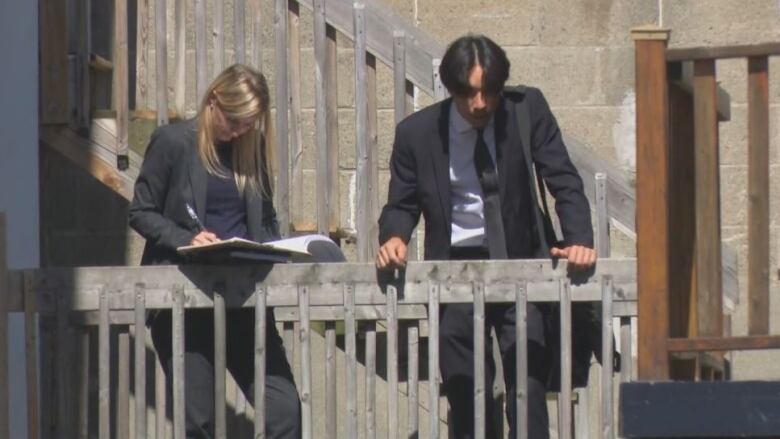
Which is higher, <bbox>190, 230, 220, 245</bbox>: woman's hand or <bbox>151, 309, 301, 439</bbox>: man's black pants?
<bbox>190, 230, 220, 245</bbox>: woman's hand

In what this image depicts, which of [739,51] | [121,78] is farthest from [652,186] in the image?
[121,78]

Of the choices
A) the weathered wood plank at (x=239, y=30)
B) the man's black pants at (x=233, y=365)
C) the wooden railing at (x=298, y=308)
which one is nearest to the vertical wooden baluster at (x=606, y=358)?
the wooden railing at (x=298, y=308)

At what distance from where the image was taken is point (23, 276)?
5.87 metres

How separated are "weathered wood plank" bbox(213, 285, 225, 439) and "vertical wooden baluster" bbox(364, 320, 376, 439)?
17.9 inches

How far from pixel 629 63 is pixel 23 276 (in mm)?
3538

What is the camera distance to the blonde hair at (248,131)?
577cm

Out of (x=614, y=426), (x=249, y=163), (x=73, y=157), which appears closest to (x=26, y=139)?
(x=73, y=157)

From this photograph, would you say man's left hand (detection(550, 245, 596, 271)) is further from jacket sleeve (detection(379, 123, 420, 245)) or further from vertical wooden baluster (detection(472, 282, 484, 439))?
jacket sleeve (detection(379, 123, 420, 245))

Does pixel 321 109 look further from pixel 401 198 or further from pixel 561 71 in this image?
pixel 561 71

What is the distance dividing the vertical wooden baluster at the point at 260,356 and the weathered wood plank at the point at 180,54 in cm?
145

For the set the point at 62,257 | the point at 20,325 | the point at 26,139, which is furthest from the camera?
the point at 62,257

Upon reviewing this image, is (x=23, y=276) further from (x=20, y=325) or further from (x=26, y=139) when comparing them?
(x=26, y=139)

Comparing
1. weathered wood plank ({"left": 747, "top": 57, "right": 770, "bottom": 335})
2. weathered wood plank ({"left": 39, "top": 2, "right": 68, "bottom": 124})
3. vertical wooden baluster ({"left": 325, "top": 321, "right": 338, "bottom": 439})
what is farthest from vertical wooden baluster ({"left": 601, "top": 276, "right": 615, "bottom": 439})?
weathered wood plank ({"left": 39, "top": 2, "right": 68, "bottom": 124})

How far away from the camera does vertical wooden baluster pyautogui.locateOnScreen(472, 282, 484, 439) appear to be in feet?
18.7
